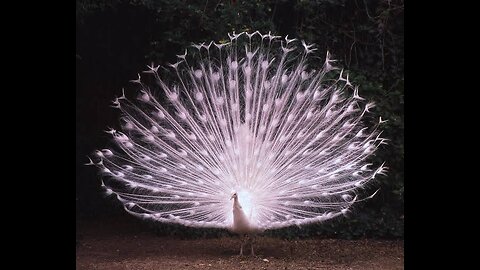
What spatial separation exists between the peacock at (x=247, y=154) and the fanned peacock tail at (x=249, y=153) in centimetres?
1

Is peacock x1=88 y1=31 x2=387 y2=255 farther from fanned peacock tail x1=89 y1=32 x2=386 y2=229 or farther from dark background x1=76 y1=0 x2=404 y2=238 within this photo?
dark background x1=76 y1=0 x2=404 y2=238

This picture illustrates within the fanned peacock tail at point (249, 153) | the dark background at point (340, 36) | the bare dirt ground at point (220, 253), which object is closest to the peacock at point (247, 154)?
the fanned peacock tail at point (249, 153)

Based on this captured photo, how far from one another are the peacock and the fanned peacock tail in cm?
1

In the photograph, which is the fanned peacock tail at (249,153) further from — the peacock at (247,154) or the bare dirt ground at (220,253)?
the bare dirt ground at (220,253)

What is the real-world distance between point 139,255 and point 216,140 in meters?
1.63

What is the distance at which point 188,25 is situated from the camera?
7.99m

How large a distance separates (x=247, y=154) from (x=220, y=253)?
1.31 metres

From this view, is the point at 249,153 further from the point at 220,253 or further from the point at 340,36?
the point at 340,36

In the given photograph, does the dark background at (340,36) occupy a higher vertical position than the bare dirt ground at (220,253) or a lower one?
higher

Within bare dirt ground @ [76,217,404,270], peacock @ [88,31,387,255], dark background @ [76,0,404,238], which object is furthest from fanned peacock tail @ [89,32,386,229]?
dark background @ [76,0,404,238]

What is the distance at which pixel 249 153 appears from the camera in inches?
257

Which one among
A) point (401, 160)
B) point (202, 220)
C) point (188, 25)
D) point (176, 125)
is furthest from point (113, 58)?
point (401, 160)

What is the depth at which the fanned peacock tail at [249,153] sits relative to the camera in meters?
6.52

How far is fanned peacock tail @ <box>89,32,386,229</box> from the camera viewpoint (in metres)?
6.52
